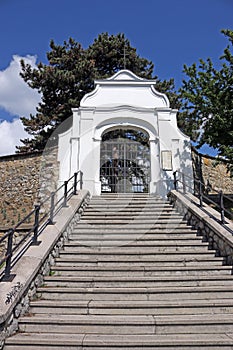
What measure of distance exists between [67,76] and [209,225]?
12516 mm

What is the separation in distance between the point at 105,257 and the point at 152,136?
22.5ft

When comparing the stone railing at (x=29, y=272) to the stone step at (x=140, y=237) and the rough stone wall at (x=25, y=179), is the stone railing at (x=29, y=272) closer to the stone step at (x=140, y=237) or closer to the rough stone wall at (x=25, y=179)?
the stone step at (x=140, y=237)

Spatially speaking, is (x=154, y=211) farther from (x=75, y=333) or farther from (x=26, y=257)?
(x=75, y=333)

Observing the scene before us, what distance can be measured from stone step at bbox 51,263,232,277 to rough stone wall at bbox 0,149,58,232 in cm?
643

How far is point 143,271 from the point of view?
500 cm

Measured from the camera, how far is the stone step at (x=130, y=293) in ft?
14.1

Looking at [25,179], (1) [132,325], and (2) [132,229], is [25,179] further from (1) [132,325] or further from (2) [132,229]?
(1) [132,325]

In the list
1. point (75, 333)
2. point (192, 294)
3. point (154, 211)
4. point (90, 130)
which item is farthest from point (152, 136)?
point (75, 333)

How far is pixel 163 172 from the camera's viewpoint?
10.6m

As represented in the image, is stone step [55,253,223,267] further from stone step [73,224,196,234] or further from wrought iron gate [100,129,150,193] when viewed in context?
wrought iron gate [100,129,150,193]

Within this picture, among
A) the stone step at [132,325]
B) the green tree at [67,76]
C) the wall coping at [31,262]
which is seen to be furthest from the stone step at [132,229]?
the green tree at [67,76]

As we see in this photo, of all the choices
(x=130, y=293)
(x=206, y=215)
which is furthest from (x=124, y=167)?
(x=130, y=293)

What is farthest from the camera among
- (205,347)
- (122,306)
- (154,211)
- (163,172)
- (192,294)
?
(163,172)

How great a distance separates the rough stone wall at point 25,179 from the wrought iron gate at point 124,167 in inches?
83.5
